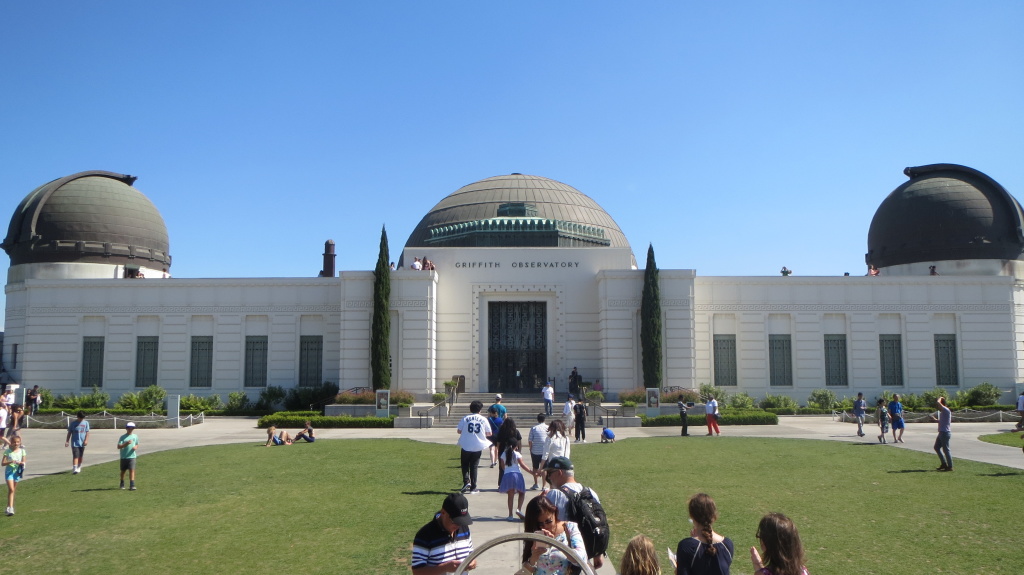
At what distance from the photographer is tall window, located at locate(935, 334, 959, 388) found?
37906 millimetres

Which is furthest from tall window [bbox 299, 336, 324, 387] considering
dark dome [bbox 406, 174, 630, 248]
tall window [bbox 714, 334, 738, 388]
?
tall window [bbox 714, 334, 738, 388]

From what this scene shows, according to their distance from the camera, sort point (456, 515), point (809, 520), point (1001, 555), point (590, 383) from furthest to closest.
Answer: point (590, 383), point (809, 520), point (1001, 555), point (456, 515)

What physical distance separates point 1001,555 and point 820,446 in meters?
12.6

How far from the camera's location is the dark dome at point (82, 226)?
4138 centimetres

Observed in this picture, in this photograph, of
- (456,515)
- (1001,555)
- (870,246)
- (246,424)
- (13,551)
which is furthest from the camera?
(870,246)

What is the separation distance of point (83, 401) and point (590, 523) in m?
35.2

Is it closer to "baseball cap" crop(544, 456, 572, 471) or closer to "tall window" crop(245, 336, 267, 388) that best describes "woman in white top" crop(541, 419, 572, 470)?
"baseball cap" crop(544, 456, 572, 471)

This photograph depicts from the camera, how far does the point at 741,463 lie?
717 inches

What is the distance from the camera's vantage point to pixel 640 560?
548cm

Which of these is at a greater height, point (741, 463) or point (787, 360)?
point (787, 360)

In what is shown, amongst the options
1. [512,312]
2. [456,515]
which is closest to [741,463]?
[456,515]

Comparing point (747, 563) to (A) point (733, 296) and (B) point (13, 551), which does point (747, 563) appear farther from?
(A) point (733, 296)

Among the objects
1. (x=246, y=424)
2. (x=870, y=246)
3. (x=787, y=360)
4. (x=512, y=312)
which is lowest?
(x=246, y=424)

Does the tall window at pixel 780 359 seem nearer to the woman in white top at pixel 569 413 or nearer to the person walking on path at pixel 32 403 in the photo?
the woman in white top at pixel 569 413
